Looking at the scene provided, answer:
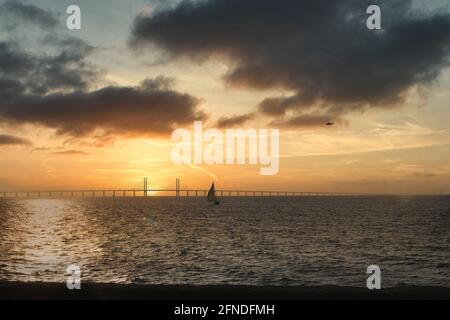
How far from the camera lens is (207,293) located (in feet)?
73.6

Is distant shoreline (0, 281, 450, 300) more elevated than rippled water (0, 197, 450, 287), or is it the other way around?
distant shoreline (0, 281, 450, 300)

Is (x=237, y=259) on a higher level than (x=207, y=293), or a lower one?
lower

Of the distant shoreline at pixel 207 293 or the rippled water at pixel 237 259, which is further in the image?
the rippled water at pixel 237 259

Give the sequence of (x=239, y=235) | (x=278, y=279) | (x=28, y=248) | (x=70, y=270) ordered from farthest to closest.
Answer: (x=239, y=235)
(x=28, y=248)
(x=70, y=270)
(x=278, y=279)

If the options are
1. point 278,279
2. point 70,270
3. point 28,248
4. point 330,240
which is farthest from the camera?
point 330,240

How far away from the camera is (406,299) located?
20938 millimetres

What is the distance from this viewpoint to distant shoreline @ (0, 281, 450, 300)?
838 inches

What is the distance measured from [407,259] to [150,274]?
31.8 m

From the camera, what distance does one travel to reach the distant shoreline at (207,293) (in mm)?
21281

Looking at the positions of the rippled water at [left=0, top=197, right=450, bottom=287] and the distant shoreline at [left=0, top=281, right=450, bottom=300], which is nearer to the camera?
the distant shoreline at [left=0, top=281, right=450, bottom=300]

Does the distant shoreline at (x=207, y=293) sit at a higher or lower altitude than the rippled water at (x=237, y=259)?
higher

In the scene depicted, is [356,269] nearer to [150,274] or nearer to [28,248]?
[150,274]

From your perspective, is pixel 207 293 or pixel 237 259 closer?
pixel 207 293
